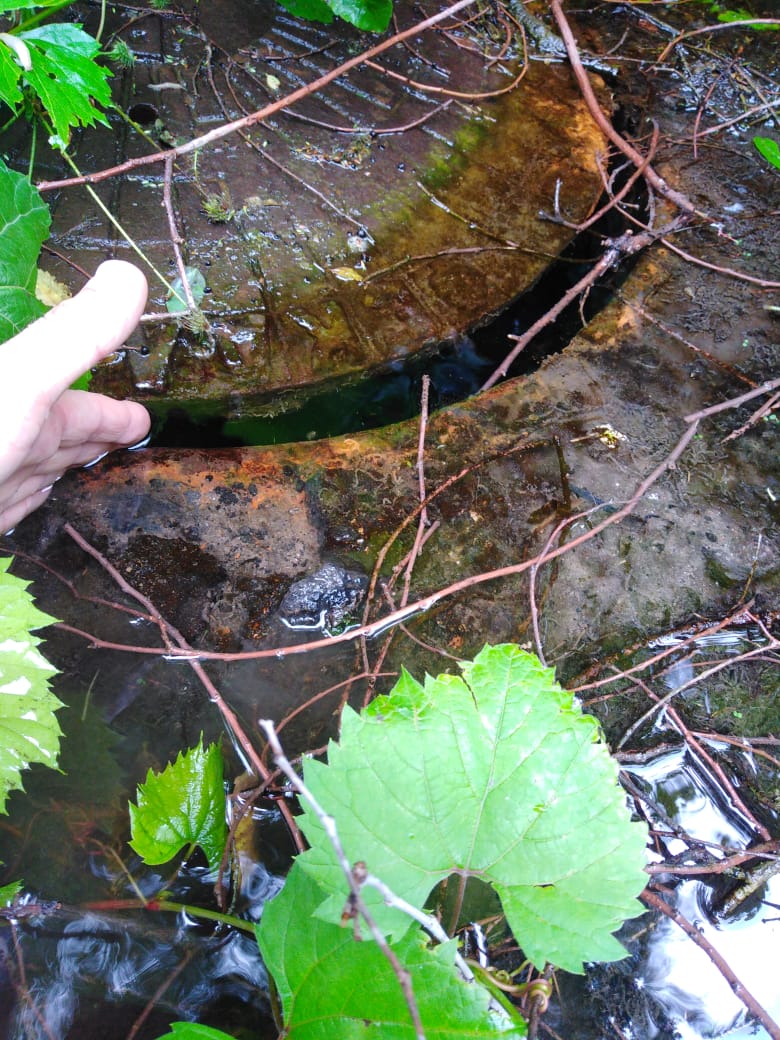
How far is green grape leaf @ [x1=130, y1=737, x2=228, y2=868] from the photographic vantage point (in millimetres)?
1499

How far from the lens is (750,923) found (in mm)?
1637

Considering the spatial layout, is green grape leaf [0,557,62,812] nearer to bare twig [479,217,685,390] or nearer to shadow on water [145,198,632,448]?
shadow on water [145,198,632,448]

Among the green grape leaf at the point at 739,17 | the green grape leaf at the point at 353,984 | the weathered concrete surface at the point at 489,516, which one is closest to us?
the green grape leaf at the point at 353,984

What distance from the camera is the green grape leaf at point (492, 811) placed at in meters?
1.19

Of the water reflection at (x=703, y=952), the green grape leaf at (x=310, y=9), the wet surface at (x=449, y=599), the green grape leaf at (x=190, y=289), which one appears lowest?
the water reflection at (x=703, y=952)

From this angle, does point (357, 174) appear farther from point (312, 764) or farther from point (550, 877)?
point (550, 877)

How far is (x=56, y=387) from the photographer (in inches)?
59.4

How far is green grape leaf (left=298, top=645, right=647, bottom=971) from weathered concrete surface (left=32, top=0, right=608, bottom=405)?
4.27 ft

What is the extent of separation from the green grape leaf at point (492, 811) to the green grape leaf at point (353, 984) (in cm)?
8

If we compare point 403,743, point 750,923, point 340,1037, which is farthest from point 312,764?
point 750,923

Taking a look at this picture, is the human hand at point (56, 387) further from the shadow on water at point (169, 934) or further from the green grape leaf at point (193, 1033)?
the green grape leaf at point (193, 1033)

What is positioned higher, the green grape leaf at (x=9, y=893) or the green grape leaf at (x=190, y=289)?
the green grape leaf at (x=190, y=289)

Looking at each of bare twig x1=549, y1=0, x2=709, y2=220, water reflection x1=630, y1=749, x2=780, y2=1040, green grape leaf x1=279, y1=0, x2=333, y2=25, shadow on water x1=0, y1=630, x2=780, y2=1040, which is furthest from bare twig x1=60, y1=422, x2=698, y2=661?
green grape leaf x1=279, y1=0, x2=333, y2=25

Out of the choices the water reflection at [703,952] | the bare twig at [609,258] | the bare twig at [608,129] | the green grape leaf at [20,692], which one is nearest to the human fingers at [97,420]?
the green grape leaf at [20,692]
